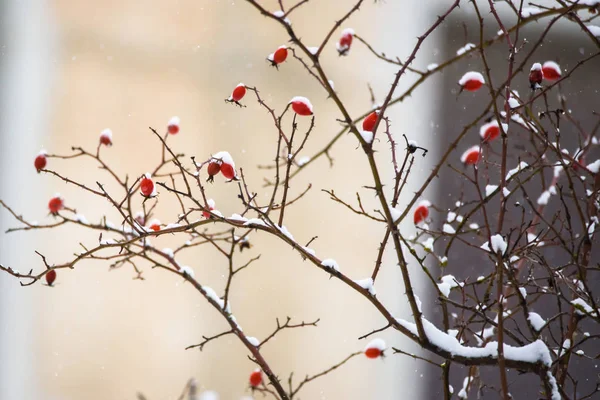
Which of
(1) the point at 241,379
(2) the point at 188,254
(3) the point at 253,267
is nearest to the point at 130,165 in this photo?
(2) the point at 188,254

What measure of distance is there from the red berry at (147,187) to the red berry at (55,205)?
0.28 m

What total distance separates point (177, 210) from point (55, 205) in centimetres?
119

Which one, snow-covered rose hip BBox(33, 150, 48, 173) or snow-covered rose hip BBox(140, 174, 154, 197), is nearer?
snow-covered rose hip BBox(140, 174, 154, 197)

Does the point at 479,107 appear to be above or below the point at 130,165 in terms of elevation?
above

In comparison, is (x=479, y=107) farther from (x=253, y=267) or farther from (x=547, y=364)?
(x=547, y=364)

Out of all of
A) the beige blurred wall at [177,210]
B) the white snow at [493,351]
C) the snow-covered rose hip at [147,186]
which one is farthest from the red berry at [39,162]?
the beige blurred wall at [177,210]

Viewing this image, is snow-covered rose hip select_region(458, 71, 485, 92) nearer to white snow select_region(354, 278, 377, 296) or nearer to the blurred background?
white snow select_region(354, 278, 377, 296)

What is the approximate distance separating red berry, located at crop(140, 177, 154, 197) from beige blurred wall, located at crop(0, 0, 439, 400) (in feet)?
4.29

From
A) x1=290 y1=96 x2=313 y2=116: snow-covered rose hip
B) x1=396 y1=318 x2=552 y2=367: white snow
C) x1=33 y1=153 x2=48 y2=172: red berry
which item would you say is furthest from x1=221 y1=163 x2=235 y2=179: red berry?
x1=33 y1=153 x2=48 y2=172: red berry

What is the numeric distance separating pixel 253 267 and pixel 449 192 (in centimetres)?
91

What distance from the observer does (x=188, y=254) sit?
7.31ft

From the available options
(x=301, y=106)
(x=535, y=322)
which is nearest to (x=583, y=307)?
(x=535, y=322)

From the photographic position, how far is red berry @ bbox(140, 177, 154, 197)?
79 centimetres

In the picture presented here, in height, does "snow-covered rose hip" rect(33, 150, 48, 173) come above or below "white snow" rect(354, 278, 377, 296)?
above
